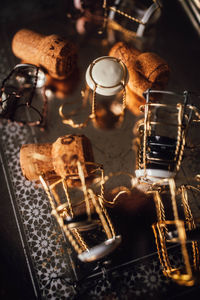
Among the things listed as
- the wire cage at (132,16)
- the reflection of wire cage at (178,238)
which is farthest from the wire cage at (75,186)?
the wire cage at (132,16)

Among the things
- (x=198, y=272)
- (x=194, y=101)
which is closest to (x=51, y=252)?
(x=198, y=272)

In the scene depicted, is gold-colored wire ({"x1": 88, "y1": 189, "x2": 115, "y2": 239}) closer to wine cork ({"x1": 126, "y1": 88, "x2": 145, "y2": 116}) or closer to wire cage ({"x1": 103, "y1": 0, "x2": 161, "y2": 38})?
wine cork ({"x1": 126, "y1": 88, "x2": 145, "y2": 116})

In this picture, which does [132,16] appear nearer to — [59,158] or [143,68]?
[143,68]

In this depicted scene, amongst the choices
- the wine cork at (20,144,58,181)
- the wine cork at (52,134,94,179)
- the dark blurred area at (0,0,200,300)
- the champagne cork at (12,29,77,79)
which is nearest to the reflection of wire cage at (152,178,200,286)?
the dark blurred area at (0,0,200,300)

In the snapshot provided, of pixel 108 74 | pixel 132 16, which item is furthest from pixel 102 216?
pixel 132 16

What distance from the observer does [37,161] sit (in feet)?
2.32

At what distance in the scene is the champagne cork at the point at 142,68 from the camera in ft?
2.44

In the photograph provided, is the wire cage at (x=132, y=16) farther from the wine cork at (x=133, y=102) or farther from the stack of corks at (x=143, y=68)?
the wine cork at (x=133, y=102)

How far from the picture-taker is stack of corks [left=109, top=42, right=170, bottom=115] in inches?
29.3

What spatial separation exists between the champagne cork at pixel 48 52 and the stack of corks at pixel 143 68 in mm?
152

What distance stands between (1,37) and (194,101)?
781 millimetres

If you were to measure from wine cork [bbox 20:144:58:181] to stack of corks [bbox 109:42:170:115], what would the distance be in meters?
0.34

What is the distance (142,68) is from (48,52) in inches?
12.0

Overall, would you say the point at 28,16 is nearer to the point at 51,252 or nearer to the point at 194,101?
the point at 194,101
